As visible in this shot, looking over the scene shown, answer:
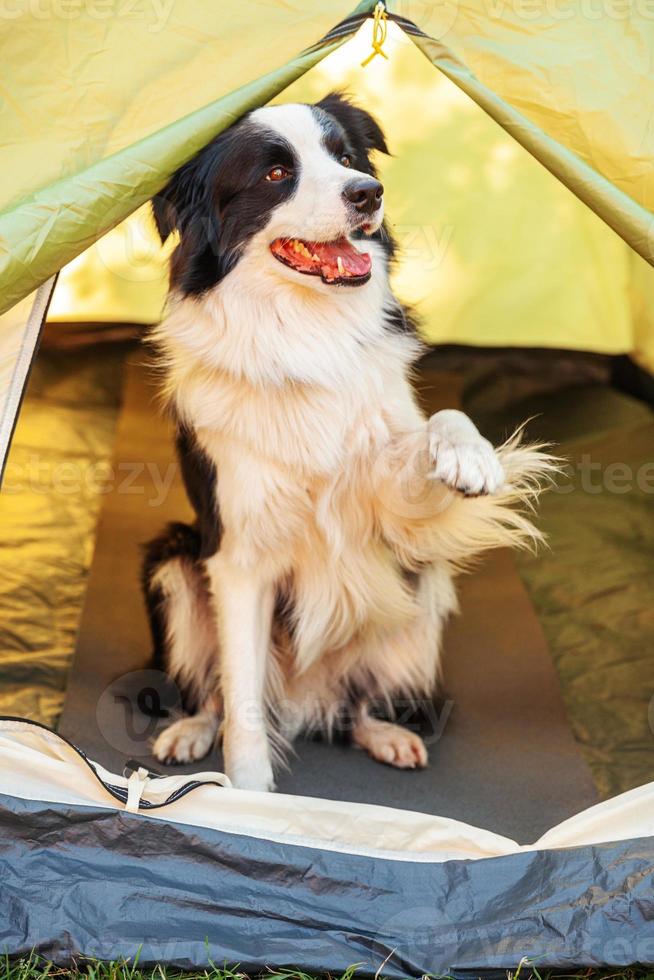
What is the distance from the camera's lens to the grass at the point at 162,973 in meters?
1.96

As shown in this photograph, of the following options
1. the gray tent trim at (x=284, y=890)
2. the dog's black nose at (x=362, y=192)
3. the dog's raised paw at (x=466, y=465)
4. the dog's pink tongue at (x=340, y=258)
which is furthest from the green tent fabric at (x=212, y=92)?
the gray tent trim at (x=284, y=890)

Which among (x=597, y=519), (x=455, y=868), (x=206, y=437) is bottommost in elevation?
(x=597, y=519)

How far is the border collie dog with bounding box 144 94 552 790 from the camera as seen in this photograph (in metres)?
2.57

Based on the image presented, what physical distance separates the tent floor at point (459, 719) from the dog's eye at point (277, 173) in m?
1.52

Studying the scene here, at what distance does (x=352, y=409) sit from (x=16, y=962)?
1.43 metres

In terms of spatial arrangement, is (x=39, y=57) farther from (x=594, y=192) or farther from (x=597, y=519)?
(x=597, y=519)

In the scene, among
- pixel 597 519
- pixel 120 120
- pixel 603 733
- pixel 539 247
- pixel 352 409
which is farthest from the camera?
pixel 539 247

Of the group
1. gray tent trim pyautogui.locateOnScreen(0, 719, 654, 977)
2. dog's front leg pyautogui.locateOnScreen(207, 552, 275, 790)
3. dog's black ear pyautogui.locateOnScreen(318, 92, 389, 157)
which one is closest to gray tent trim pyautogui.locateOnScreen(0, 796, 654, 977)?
gray tent trim pyautogui.locateOnScreen(0, 719, 654, 977)

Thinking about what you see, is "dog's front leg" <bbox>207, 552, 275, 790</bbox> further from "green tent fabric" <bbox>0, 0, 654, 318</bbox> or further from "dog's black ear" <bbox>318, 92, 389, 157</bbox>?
"dog's black ear" <bbox>318, 92, 389, 157</bbox>

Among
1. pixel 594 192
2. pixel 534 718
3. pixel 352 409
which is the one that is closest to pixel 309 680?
pixel 534 718

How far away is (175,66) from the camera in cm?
234

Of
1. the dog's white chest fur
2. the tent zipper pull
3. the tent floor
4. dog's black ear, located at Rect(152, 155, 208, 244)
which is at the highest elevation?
dog's black ear, located at Rect(152, 155, 208, 244)

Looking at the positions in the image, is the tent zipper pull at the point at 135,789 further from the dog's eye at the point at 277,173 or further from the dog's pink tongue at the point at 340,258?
the dog's eye at the point at 277,173

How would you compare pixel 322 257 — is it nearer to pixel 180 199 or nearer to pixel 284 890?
pixel 180 199
